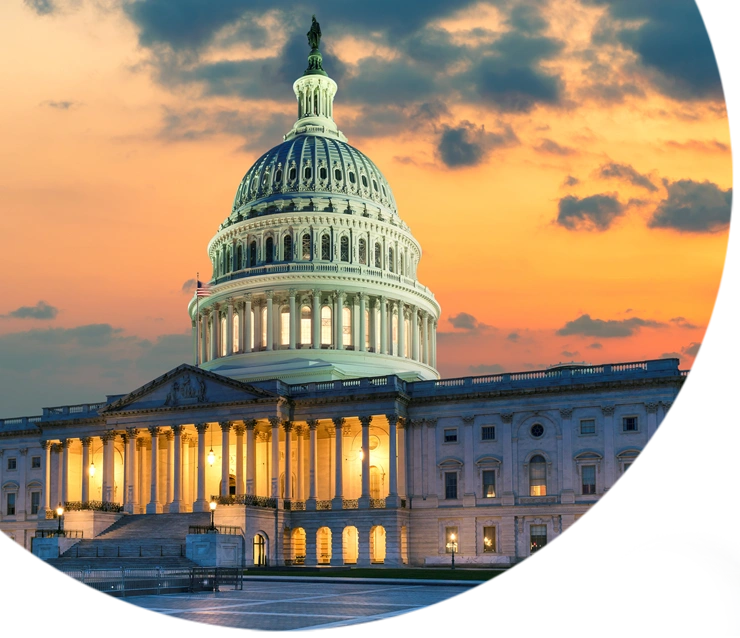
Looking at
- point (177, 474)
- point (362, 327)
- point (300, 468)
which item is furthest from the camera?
point (362, 327)

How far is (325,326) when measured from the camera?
116m

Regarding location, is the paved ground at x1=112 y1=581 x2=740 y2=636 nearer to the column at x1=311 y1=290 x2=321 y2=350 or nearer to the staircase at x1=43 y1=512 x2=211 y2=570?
the staircase at x1=43 y1=512 x2=211 y2=570

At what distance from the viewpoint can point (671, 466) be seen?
40.6 ft

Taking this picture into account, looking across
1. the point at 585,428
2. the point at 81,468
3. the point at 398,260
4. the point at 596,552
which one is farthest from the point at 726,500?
the point at 398,260

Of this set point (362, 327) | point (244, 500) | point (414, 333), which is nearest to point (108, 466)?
point (244, 500)

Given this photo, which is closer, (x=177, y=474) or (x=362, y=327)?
(x=177, y=474)

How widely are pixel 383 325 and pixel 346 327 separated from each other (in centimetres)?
413

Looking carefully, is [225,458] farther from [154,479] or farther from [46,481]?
[46,481]

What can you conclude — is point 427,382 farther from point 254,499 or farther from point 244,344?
point 244,344

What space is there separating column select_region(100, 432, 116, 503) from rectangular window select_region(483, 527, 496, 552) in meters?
35.0

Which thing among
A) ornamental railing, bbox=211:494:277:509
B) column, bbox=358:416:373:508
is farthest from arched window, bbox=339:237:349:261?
ornamental railing, bbox=211:494:277:509

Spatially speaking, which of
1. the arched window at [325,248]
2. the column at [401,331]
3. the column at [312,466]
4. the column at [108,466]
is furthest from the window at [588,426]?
the column at [108,466]

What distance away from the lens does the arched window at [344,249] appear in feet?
393

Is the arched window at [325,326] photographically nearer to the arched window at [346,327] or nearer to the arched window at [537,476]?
the arched window at [346,327]
